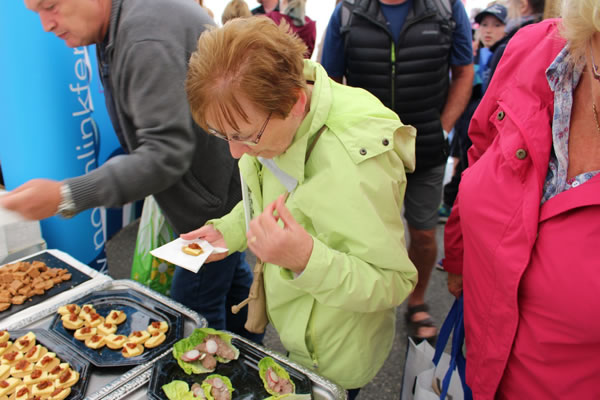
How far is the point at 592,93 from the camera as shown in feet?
2.86

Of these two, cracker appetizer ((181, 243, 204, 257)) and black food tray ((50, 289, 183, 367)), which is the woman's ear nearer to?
cracker appetizer ((181, 243, 204, 257))

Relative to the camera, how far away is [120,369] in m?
1.24

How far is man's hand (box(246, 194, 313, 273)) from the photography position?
2.90 feet

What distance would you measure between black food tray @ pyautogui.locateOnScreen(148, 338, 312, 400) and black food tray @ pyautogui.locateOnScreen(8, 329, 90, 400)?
217mm

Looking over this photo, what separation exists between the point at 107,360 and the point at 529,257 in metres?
1.22

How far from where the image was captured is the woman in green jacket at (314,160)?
0.88 metres

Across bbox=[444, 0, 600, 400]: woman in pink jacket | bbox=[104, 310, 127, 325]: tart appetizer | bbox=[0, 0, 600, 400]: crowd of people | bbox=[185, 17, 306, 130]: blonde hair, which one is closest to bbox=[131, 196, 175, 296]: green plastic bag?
bbox=[104, 310, 127, 325]: tart appetizer

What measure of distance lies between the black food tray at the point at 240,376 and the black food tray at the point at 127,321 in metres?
0.10

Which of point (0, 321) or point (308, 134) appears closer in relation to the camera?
point (308, 134)

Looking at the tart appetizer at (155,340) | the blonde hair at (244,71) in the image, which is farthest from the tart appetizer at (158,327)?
the blonde hair at (244,71)

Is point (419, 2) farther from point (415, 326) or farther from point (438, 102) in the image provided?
point (415, 326)

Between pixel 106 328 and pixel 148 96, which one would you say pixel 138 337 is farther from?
pixel 148 96

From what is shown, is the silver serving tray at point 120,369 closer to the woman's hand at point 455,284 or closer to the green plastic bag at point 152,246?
the green plastic bag at point 152,246

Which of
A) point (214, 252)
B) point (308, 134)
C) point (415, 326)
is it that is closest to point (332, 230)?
point (308, 134)
